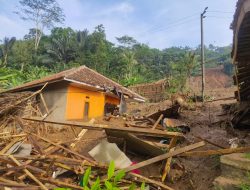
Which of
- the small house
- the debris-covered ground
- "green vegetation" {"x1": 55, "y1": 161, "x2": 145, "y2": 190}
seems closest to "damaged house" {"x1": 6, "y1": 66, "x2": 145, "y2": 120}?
the debris-covered ground

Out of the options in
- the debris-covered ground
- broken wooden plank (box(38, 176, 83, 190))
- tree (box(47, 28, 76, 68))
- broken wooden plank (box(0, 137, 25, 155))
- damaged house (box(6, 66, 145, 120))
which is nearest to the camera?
broken wooden plank (box(38, 176, 83, 190))

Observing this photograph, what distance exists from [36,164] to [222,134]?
5.69 m

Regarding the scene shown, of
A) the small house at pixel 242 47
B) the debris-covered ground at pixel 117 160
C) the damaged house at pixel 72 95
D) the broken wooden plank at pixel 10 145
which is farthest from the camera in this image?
the damaged house at pixel 72 95

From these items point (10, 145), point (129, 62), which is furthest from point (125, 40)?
point (10, 145)

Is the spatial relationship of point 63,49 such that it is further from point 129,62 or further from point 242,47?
point 242,47

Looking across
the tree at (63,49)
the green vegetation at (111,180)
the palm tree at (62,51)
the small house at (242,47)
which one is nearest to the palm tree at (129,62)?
the tree at (63,49)

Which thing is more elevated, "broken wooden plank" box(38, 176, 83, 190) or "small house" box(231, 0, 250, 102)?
"small house" box(231, 0, 250, 102)

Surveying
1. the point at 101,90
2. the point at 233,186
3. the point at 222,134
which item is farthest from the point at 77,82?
the point at 233,186

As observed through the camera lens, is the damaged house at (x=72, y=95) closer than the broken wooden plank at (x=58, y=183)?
No

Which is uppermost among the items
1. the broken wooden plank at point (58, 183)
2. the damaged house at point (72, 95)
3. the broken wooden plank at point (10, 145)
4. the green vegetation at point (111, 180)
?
the damaged house at point (72, 95)

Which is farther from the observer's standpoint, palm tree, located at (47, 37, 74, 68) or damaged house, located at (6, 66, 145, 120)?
palm tree, located at (47, 37, 74, 68)

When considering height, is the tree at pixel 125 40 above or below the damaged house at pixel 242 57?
above

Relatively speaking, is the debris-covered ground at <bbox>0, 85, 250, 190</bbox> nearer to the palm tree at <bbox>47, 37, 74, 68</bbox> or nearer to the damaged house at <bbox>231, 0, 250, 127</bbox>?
the damaged house at <bbox>231, 0, 250, 127</bbox>

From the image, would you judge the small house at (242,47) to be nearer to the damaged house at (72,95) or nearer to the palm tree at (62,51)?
the damaged house at (72,95)
